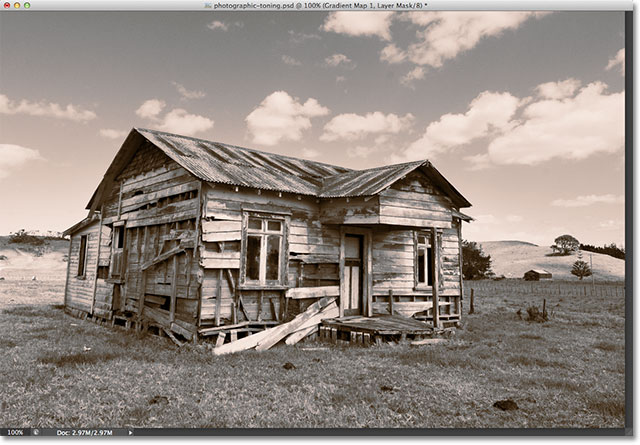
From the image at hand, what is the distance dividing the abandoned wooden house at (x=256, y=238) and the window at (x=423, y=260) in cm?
4

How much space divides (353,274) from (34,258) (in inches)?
2104

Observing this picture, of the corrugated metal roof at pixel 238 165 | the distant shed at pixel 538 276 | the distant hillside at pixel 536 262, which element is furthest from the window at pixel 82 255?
the distant shed at pixel 538 276

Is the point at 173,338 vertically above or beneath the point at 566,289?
beneath

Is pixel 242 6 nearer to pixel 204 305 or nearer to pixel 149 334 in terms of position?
pixel 204 305

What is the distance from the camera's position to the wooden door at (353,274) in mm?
12344

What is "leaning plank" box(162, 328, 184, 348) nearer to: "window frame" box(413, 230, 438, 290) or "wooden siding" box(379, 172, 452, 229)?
"wooden siding" box(379, 172, 452, 229)

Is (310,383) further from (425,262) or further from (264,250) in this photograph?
(425,262)

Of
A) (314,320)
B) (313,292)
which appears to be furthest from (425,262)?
(314,320)

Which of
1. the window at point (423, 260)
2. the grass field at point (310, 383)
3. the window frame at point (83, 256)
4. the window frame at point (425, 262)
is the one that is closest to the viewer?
the grass field at point (310, 383)

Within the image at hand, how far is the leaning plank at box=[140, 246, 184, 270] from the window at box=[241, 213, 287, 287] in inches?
63.2

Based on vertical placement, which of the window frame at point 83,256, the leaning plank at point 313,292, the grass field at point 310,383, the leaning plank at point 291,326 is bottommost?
the grass field at point 310,383

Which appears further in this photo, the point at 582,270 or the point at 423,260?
the point at 582,270

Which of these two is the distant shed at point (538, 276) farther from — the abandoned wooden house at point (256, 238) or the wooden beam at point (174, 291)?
the wooden beam at point (174, 291)

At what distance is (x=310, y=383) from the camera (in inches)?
277
